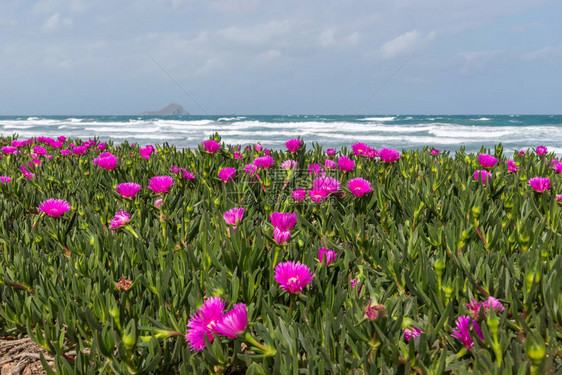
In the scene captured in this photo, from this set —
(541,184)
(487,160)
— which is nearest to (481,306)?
(541,184)

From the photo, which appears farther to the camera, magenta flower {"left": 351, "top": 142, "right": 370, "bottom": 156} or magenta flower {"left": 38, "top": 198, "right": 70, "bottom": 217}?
magenta flower {"left": 351, "top": 142, "right": 370, "bottom": 156}

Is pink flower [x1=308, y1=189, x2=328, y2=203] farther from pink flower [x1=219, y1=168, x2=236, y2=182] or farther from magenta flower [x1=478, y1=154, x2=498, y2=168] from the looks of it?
magenta flower [x1=478, y1=154, x2=498, y2=168]

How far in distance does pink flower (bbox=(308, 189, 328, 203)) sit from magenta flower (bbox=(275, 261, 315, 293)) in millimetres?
710

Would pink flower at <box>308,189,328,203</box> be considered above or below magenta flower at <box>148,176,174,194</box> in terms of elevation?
below

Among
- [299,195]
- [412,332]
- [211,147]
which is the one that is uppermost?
[211,147]

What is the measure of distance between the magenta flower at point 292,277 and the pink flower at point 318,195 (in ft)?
2.33

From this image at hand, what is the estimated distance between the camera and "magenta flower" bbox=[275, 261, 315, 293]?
2.97 feet

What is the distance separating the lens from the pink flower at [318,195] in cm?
161

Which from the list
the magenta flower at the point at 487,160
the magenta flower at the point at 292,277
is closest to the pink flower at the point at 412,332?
the magenta flower at the point at 292,277

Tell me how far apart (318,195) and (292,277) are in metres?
0.74

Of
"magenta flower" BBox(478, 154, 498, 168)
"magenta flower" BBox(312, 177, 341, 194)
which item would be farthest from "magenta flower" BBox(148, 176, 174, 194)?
"magenta flower" BBox(478, 154, 498, 168)

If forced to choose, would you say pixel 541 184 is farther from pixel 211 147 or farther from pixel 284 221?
pixel 211 147

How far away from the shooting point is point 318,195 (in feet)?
5.33

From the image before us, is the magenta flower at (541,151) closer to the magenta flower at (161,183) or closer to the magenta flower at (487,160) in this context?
the magenta flower at (487,160)
